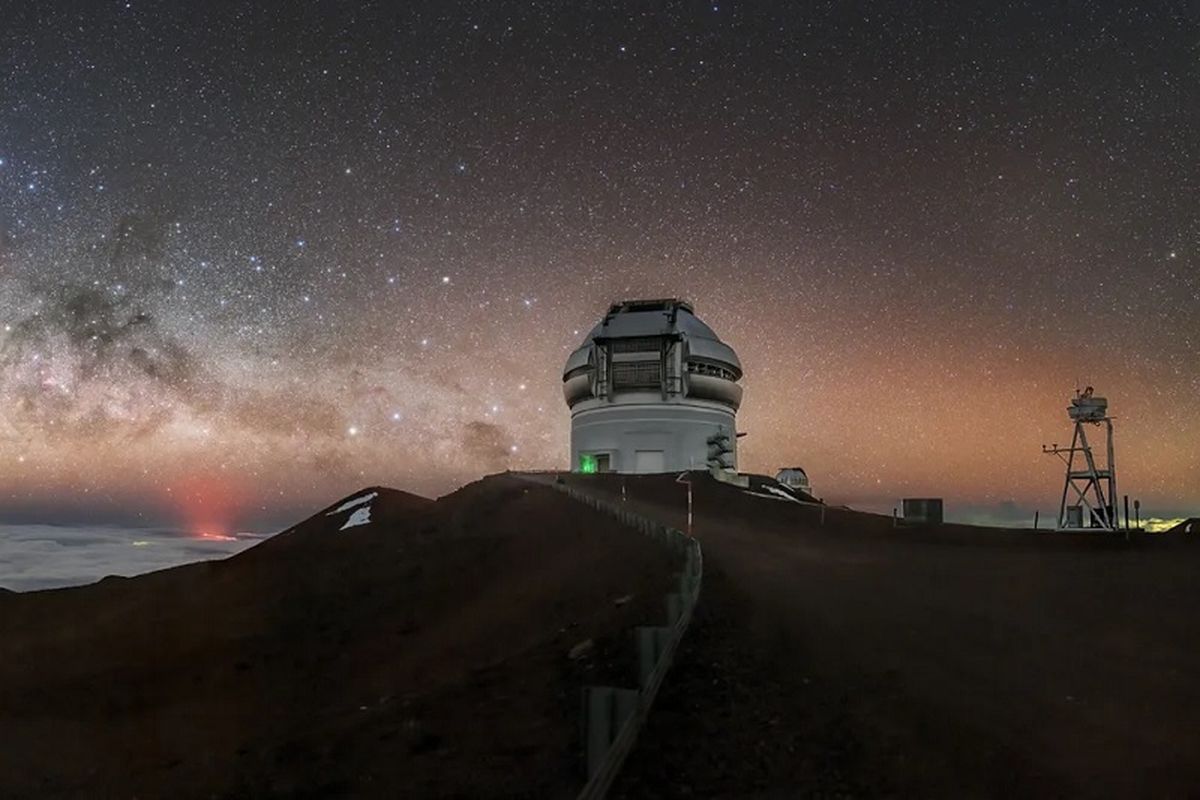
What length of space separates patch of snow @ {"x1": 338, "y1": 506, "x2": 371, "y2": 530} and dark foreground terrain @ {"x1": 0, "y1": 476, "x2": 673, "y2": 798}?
16.4 feet

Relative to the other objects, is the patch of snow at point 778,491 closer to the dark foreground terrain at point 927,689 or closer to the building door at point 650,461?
the building door at point 650,461

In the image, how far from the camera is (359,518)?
49.4 meters

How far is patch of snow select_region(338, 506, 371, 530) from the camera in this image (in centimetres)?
A: 4721

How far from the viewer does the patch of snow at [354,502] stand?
53.4 m

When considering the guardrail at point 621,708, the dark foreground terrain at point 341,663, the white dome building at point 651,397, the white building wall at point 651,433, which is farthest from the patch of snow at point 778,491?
the guardrail at point 621,708

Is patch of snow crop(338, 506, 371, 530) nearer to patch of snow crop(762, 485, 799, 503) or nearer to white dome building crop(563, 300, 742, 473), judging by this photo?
white dome building crop(563, 300, 742, 473)

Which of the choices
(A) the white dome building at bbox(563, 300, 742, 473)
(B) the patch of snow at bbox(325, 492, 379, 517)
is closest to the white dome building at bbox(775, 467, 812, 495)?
(A) the white dome building at bbox(563, 300, 742, 473)

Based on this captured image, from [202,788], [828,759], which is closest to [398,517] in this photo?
[202,788]

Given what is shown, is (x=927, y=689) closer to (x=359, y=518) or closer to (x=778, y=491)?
(x=359, y=518)

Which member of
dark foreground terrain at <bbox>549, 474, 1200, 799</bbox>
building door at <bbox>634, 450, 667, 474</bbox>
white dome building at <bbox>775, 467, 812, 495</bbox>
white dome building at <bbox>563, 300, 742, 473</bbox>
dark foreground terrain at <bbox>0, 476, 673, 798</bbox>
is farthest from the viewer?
white dome building at <bbox>775, 467, 812, 495</bbox>

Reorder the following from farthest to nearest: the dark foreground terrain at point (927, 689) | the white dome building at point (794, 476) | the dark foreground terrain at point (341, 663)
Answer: the white dome building at point (794, 476) → the dark foreground terrain at point (341, 663) → the dark foreground terrain at point (927, 689)

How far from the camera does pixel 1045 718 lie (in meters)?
9.41

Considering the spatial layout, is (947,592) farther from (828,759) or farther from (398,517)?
(398,517)

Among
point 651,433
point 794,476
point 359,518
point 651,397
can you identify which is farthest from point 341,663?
point 794,476
